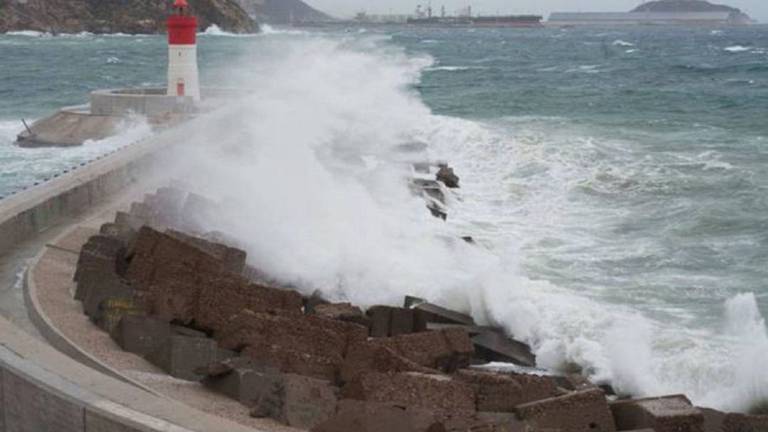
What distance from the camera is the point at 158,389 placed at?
19.1ft

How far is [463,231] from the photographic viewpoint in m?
14.5

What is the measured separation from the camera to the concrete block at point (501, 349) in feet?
26.1

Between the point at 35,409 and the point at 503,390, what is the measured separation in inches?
96.0

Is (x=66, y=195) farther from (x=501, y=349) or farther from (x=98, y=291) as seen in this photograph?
(x=501, y=349)

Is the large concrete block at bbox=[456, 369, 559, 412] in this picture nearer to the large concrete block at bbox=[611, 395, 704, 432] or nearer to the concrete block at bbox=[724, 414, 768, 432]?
the large concrete block at bbox=[611, 395, 704, 432]

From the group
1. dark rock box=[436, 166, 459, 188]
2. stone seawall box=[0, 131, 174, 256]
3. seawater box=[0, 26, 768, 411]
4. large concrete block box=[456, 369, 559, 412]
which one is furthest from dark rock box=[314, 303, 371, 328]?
dark rock box=[436, 166, 459, 188]

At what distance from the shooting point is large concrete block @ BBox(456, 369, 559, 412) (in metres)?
6.12

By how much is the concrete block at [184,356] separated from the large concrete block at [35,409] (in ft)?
3.92

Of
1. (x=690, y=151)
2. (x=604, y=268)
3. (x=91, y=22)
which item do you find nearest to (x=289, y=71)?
(x=690, y=151)

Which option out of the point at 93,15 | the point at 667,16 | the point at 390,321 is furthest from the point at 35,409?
the point at 667,16

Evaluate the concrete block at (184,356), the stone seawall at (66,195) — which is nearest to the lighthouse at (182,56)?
the stone seawall at (66,195)

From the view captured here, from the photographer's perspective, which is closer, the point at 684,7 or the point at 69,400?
the point at 69,400

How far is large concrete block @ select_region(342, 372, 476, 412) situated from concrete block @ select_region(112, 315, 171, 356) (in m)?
1.17

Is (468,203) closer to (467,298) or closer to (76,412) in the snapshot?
(467,298)
